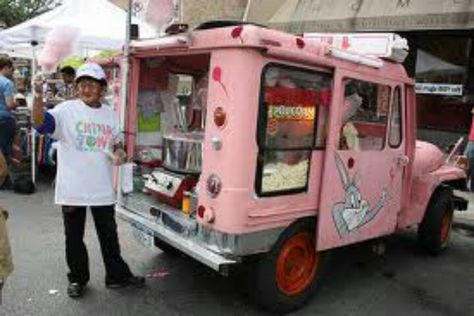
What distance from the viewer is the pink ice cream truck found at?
163 inches

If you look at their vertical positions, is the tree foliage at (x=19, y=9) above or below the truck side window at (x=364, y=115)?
above

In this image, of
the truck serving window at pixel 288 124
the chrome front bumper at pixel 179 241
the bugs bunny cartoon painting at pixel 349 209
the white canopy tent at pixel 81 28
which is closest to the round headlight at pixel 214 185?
the truck serving window at pixel 288 124

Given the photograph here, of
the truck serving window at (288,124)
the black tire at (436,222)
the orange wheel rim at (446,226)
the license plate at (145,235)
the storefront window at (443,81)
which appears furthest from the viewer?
the storefront window at (443,81)

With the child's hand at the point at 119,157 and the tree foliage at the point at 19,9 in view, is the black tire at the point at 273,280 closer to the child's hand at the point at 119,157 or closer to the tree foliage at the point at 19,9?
the child's hand at the point at 119,157

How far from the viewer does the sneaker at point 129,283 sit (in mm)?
5094

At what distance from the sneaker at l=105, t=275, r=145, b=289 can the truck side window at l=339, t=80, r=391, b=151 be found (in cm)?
195

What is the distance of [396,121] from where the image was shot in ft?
18.4

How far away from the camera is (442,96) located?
1176 centimetres

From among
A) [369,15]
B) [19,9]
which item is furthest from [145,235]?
[19,9]

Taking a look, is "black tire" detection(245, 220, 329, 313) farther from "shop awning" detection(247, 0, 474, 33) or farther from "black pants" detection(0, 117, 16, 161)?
"shop awning" detection(247, 0, 474, 33)

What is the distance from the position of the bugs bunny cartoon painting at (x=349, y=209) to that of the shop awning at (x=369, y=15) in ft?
19.3

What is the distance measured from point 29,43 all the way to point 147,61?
5.34 meters

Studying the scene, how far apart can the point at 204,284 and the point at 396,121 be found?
2211 mm

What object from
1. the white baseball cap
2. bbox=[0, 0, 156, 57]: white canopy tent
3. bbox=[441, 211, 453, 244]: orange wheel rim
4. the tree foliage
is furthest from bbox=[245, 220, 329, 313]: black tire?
the tree foliage
